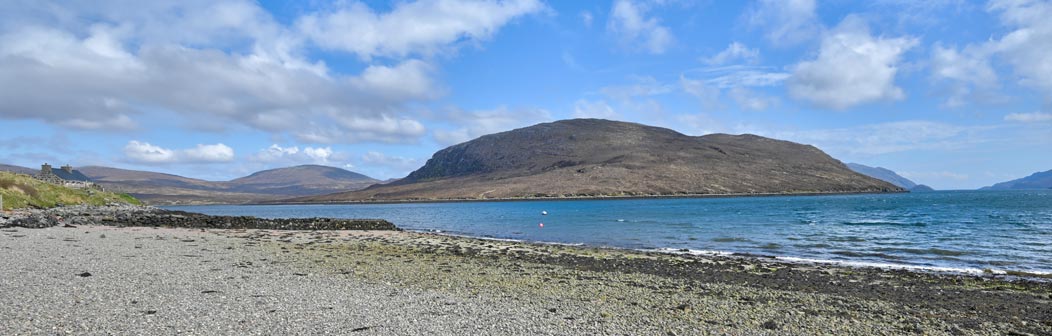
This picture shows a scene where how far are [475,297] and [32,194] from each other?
7128cm

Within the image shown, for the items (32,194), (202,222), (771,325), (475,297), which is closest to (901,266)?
(771,325)

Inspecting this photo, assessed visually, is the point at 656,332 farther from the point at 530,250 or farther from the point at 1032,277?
the point at 530,250

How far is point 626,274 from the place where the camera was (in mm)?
20672

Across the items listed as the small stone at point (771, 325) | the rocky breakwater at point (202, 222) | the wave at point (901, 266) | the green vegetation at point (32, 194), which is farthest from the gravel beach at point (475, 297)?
the green vegetation at point (32, 194)

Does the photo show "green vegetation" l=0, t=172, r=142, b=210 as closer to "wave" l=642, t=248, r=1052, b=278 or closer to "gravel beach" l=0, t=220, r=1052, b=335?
"gravel beach" l=0, t=220, r=1052, b=335

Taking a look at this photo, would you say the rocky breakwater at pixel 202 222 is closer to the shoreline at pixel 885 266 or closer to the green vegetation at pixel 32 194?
the green vegetation at pixel 32 194

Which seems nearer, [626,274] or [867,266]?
[626,274]

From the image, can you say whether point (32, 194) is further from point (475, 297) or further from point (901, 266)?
point (901, 266)

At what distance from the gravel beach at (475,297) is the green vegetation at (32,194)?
42.6 metres

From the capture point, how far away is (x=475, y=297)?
580 inches

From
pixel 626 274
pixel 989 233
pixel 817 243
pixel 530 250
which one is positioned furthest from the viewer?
pixel 989 233

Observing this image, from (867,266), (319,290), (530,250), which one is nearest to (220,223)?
(530,250)

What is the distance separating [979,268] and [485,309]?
73.1 feet

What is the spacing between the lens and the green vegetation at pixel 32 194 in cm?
5640
